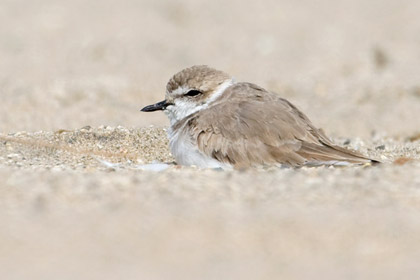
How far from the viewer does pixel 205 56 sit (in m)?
12.2

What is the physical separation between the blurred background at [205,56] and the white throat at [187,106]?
2.25m

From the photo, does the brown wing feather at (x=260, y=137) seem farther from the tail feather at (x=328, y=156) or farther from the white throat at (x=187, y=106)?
the white throat at (x=187, y=106)

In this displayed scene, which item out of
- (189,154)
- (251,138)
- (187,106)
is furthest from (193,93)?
(251,138)

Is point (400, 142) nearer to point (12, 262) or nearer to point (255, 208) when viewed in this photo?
point (255, 208)

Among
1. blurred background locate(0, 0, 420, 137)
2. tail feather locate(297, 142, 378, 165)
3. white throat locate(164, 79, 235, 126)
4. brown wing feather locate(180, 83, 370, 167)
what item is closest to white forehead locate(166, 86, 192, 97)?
white throat locate(164, 79, 235, 126)

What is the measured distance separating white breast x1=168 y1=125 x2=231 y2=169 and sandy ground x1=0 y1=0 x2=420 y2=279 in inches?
10.4

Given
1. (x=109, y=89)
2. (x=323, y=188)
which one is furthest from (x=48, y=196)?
(x=109, y=89)

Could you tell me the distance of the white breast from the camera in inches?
213

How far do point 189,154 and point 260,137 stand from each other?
48cm

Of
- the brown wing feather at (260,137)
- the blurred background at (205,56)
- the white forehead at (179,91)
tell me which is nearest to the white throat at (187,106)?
the white forehead at (179,91)

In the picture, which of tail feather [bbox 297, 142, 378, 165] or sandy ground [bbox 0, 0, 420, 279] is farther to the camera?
tail feather [bbox 297, 142, 378, 165]

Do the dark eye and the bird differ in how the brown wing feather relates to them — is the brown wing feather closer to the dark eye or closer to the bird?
the bird

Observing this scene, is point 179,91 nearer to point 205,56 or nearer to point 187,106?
point 187,106

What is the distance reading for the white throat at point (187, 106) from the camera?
A: 5.87 m
